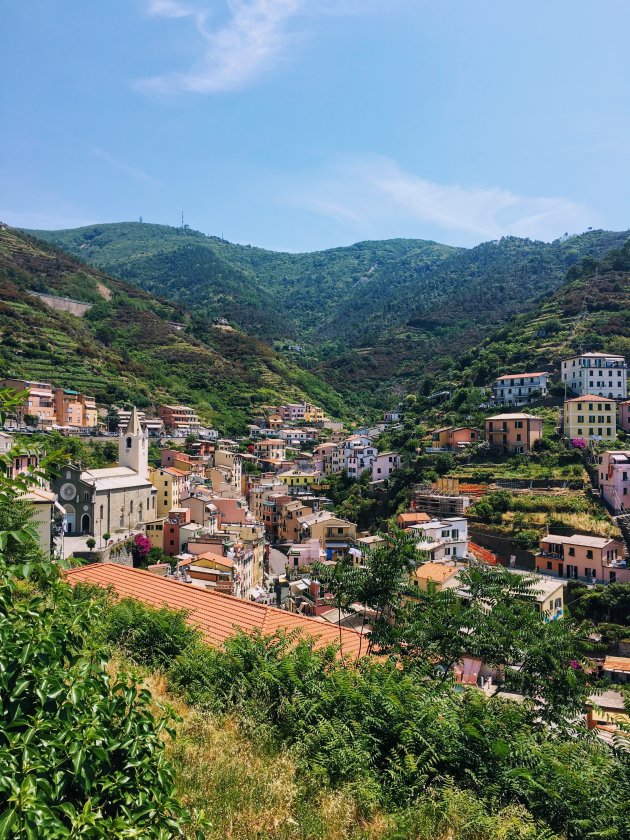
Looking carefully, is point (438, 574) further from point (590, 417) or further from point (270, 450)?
point (270, 450)

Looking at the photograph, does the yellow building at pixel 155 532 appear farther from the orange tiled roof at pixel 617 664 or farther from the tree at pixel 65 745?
the tree at pixel 65 745

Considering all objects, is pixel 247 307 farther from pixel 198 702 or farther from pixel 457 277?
pixel 198 702

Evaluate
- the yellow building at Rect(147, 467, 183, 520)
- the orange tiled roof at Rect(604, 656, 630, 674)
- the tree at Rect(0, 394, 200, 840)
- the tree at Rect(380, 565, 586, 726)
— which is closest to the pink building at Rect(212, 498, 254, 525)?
the yellow building at Rect(147, 467, 183, 520)

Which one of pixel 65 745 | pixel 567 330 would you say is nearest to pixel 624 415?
pixel 567 330

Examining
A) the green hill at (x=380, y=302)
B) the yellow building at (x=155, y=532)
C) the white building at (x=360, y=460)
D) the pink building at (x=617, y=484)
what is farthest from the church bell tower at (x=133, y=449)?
the green hill at (x=380, y=302)

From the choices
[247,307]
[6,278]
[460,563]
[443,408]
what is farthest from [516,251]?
[460,563]

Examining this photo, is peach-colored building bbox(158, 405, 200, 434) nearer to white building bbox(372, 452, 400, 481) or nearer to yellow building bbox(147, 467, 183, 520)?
yellow building bbox(147, 467, 183, 520)
